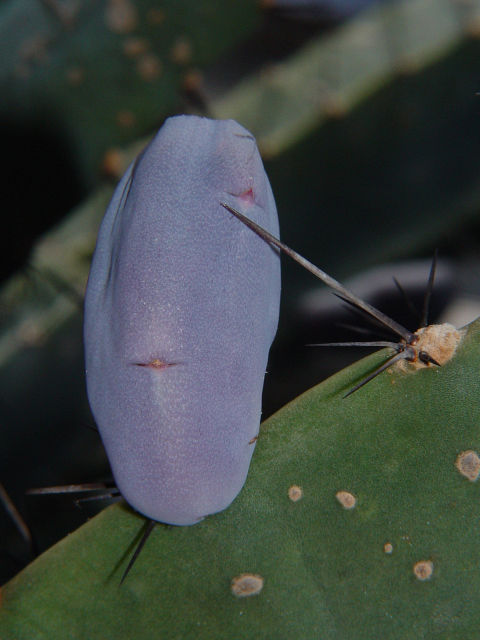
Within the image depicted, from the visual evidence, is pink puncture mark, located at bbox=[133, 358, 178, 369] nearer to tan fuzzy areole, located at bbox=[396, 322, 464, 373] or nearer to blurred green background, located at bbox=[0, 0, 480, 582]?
tan fuzzy areole, located at bbox=[396, 322, 464, 373]

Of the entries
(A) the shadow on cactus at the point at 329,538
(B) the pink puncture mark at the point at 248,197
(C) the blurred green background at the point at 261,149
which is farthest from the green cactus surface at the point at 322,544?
(C) the blurred green background at the point at 261,149

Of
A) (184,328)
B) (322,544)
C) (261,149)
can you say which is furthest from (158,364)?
(261,149)

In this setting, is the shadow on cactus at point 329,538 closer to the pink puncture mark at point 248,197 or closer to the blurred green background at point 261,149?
the pink puncture mark at point 248,197

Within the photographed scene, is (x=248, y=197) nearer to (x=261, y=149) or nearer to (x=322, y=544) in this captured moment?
(x=322, y=544)

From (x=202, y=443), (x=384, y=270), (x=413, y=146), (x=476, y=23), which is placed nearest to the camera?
(x=202, y=443)

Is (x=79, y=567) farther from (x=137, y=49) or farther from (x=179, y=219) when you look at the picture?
(x=137, y=49)

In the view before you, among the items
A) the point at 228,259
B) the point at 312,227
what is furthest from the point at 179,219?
the point at 312,227

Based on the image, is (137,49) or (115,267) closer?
(115,267)
